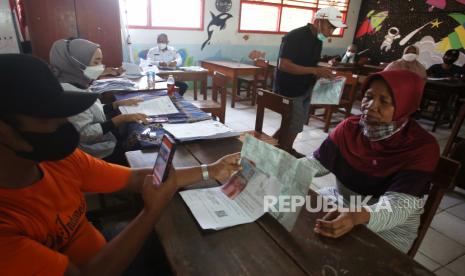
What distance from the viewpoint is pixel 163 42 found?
5047 millimetres

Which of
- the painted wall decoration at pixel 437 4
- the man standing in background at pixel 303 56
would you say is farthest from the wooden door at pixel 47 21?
the painted wall decoration at pixel 437 4

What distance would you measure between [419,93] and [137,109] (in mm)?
1649

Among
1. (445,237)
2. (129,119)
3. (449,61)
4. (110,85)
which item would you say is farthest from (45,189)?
(449,61)

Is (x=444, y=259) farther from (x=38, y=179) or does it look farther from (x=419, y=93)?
(x=38, y=179)

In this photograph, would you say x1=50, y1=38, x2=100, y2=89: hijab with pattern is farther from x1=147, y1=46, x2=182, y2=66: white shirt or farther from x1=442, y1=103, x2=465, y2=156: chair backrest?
x1=147, y1=46, x2=182, y2=66: white shirt

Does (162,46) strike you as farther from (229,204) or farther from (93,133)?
(229,204)

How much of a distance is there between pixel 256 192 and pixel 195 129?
28.2 inches

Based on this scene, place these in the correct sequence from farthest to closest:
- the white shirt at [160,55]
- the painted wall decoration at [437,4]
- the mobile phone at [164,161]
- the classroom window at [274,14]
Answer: the classroom window at [274,14], the painted wall decoration at [437,4], the white shirt at [160,55], the mobile phone at [164,161]

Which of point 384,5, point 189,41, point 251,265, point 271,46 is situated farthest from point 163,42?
point 384,5

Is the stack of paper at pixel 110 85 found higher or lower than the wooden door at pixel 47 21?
lower

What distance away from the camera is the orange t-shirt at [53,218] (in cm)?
62

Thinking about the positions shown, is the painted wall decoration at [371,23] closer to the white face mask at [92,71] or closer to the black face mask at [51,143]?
the white face mask at [92,71]

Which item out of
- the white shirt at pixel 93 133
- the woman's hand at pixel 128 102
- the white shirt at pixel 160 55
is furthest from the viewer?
A: the white shirt at pixel 160 55

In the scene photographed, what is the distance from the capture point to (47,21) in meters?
3.55
